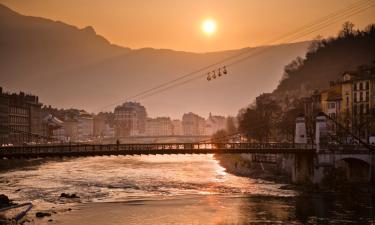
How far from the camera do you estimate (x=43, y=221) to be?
47.1 meters

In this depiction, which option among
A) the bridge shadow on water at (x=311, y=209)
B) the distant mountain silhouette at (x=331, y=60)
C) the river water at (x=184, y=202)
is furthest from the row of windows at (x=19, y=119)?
the bridge shadow on water at (x=311, y=209)

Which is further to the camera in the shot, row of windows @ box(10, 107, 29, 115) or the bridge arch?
row of windows @ box(10, 107, 29, 115)

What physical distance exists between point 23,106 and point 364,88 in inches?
3845

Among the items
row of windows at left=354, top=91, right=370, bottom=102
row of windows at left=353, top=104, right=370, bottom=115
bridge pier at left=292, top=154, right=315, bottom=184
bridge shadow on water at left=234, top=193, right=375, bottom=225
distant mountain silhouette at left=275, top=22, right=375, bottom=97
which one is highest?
distant mountain silhouette at left=275, top=22, right=375, bottom=97

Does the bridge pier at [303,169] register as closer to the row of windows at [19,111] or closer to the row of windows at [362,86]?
the row of windows at [362,86]

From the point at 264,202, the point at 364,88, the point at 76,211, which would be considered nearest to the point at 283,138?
the point at 364,88

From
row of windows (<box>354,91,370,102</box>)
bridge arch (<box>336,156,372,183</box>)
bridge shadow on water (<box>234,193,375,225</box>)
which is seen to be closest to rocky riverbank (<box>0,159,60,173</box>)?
bridge shadow on water (<box>234,193,375,225</box>)

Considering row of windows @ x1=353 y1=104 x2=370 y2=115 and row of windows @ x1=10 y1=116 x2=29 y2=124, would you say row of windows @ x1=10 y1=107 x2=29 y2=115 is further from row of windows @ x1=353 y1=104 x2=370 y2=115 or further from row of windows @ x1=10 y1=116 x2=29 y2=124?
row of windows @ x1=353 y1=104 x2=370 y2=115

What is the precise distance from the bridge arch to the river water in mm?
6748

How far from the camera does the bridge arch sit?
66.4 meters

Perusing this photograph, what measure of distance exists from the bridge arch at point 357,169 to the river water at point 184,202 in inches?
266

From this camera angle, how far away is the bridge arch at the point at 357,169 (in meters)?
66.4

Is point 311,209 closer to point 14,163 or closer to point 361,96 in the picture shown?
point 361,96

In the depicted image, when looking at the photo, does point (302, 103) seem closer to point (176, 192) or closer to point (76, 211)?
point (176, 192)
